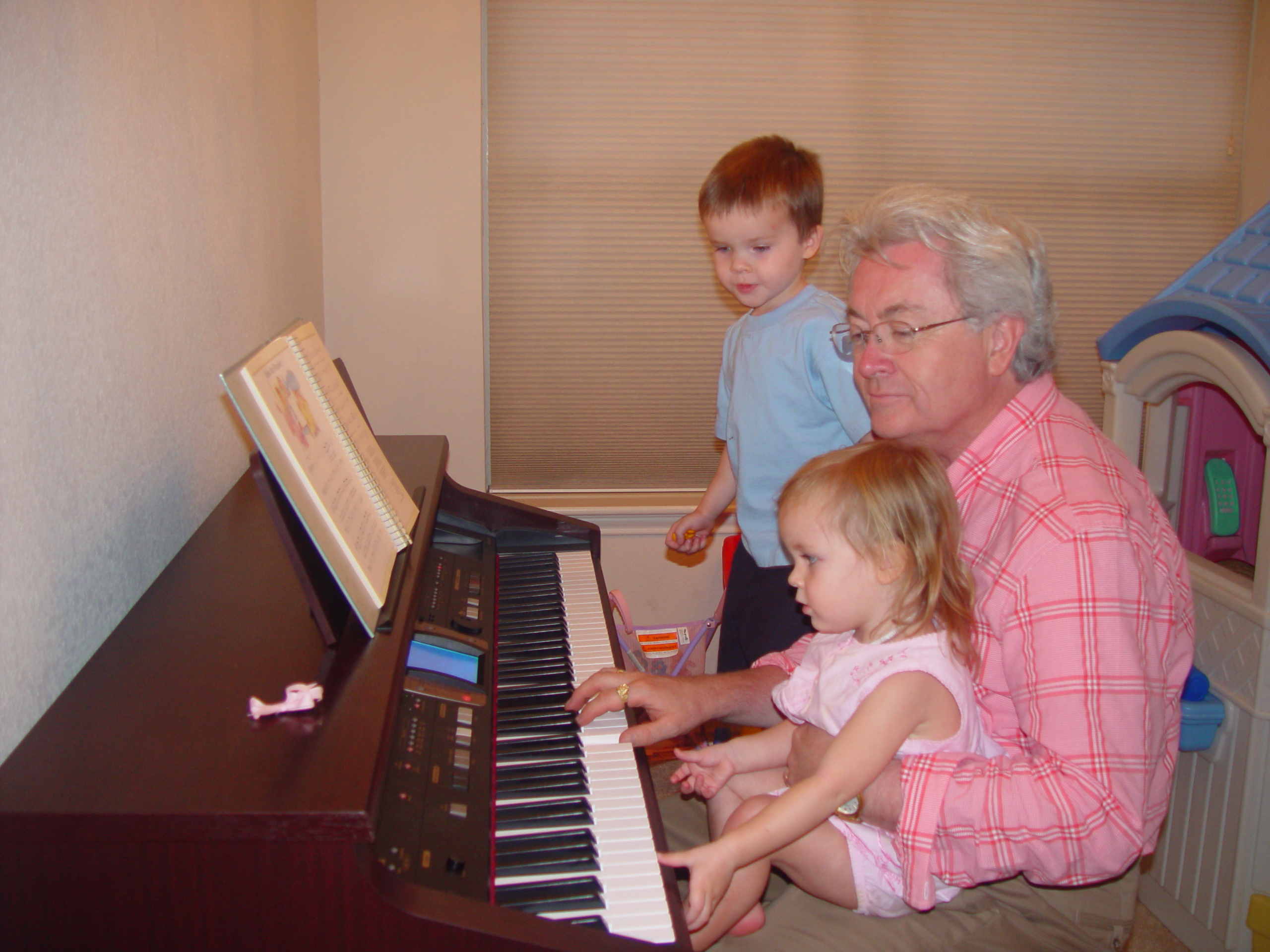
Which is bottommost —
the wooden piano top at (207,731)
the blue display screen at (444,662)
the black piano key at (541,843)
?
the black piano key at (541,843)

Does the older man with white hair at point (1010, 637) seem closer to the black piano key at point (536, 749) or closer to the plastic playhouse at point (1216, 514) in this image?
the black piano key at point (536, 749)

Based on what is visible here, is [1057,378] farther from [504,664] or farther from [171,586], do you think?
[171,586]

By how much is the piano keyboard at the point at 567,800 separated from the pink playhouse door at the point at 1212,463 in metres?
1.61

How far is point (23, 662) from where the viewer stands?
1.03 metres

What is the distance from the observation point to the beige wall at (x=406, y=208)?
3047 millimetres

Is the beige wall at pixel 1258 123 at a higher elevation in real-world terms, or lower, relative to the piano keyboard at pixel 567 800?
higher

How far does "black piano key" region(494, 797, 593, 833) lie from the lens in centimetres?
115

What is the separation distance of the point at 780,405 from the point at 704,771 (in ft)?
3.42

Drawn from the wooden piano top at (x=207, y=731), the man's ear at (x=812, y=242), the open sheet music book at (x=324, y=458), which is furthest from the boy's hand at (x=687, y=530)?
the wooden piano top at (x=207, y=731)

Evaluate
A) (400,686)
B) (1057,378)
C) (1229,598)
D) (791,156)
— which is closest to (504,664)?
(400,686)

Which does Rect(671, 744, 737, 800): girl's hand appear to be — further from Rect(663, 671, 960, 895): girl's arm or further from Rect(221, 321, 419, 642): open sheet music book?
Rect(221, 321, 419, 642): open sheet music book

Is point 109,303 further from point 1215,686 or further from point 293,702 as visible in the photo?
point 1215,686

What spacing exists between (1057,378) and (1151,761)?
252 cm

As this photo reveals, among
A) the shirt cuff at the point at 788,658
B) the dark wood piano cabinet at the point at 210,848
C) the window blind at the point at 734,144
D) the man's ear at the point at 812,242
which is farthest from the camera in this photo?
the window blind at the point at 734,144
